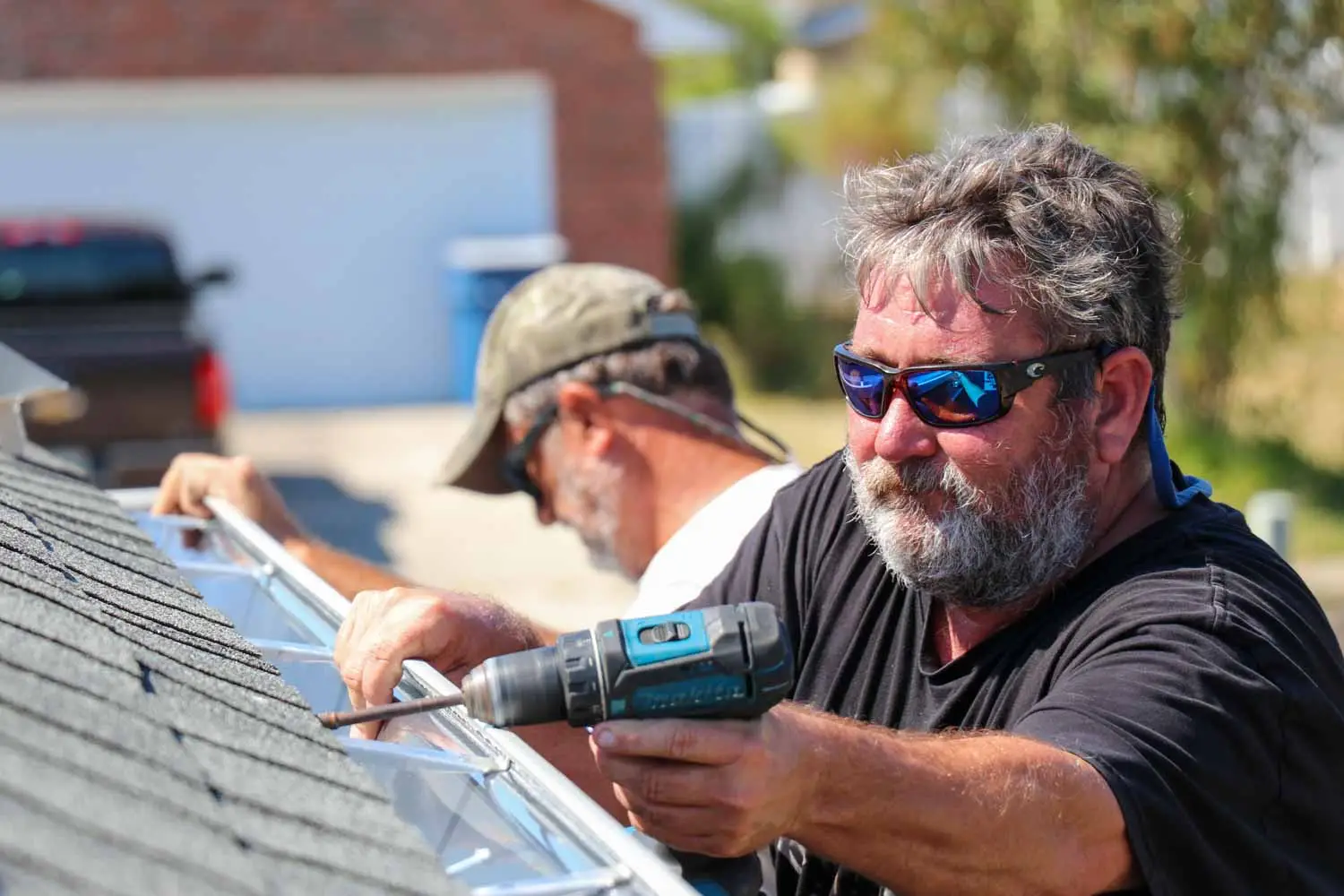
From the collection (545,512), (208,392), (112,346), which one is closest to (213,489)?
(545,512)

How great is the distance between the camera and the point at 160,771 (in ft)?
4.62

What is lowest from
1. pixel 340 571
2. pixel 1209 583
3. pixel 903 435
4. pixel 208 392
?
pixel 208 392

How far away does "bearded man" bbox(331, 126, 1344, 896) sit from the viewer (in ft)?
5.90

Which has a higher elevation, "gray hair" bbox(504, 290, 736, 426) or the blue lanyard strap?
the blue lanyard strap

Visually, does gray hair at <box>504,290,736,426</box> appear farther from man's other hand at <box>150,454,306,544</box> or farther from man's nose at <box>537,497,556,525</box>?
man's other hand at <box>150,454,306,544</box>

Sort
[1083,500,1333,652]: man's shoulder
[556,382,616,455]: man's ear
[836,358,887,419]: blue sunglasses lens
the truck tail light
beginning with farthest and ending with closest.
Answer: the truck tail light, [556,382,616,455]: man's ear, [836,358,887,419]: blue sunglasses lens, [1083,500,1333,652]: man's shoulder

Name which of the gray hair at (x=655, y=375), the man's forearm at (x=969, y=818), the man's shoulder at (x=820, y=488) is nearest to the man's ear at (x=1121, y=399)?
the man's shoulder at (x=820, y=488)

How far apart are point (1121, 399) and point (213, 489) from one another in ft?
6.46

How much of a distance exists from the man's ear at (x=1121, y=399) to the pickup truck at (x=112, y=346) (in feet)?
25.4

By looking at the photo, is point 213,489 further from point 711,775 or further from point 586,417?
point 711,775

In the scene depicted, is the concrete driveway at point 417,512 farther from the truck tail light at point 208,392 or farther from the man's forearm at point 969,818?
the man's forearm at point 969,818

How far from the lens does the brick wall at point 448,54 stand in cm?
1520

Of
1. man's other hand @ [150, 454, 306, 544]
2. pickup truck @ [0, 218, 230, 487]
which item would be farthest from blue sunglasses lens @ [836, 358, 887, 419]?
pickup truck @ [0, 218, 230, 487]

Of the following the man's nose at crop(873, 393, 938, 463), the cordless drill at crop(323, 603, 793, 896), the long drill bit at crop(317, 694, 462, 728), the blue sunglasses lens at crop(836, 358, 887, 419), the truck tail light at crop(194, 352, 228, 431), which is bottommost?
the truck tail light at crop(194, 352, 228, 431)
